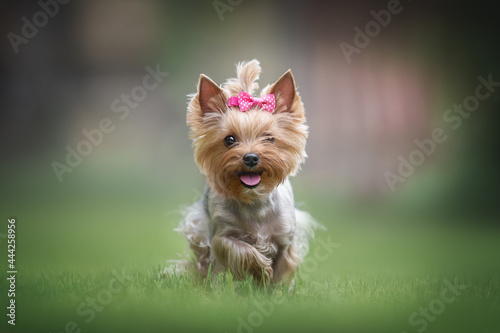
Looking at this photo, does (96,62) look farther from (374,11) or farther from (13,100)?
(374,11)

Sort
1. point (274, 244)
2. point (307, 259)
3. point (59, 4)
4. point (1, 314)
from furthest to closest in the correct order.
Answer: point (307, 259) → point (274, 244) → point (59, 4) → point (1, 314)

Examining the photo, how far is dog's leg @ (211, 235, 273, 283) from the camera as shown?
11.1 ft

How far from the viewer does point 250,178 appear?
322 cm

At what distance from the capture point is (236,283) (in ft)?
11.2

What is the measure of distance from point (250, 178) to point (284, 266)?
2.38ft

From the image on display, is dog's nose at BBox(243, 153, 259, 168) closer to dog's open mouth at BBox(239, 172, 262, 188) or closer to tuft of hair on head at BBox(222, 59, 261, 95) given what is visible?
dog's open mouth at BBox(239, 172, 262, 188)

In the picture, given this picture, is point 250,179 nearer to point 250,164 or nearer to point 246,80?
point 250,164

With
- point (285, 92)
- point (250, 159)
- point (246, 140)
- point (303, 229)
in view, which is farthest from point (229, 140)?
point (303, 229)

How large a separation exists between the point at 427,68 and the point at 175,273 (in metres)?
2.08

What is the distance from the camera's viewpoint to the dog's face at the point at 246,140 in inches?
126

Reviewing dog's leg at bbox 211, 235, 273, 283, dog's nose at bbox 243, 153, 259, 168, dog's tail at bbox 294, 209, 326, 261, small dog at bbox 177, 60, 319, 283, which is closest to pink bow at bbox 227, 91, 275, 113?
small dog at bbox 177, 60, 319, 283

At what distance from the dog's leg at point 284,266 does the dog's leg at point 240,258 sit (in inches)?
4.4

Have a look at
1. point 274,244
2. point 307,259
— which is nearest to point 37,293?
point 274,244

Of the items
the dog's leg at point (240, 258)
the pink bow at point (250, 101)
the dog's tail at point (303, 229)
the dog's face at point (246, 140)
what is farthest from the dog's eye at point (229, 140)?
the dog's tail at point (303, 229)
